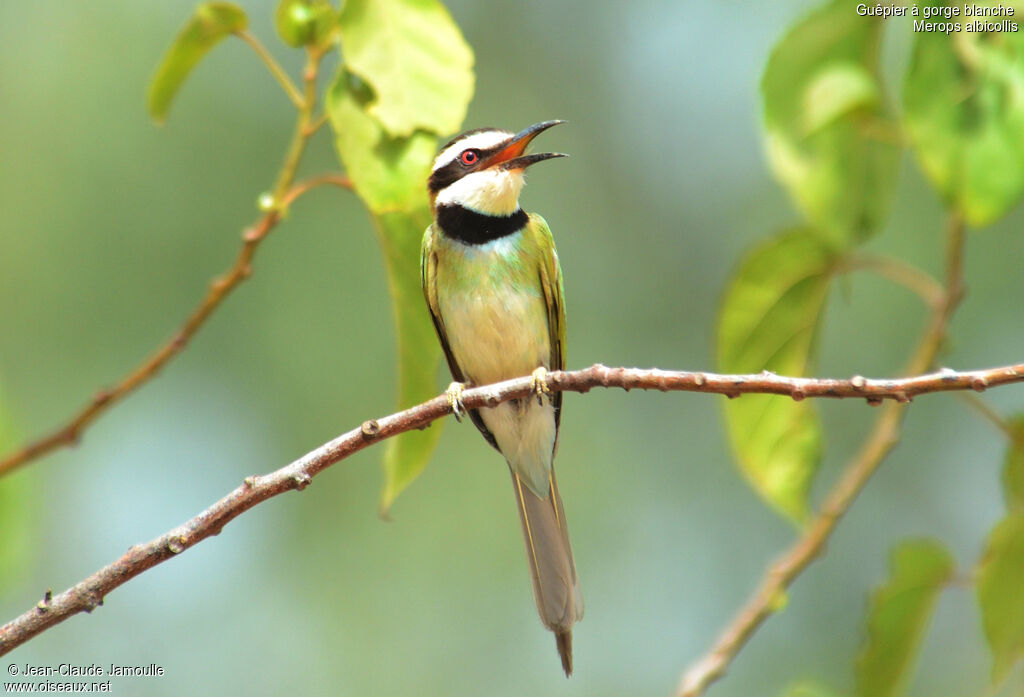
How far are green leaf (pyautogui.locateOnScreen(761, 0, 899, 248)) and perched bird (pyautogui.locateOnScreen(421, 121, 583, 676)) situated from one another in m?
0.79

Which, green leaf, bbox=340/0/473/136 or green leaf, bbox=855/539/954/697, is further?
green leaf, bbox=855/539/954/697

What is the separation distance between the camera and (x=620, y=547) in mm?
6980

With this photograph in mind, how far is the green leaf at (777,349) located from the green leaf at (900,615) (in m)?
0.37

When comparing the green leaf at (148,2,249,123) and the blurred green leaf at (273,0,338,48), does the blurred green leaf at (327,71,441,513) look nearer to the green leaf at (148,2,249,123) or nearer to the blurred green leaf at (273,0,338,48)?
the blurred green leaf at (273,0,338,48)

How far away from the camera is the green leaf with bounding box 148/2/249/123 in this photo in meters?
2.47

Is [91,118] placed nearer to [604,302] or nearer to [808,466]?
[604,302]

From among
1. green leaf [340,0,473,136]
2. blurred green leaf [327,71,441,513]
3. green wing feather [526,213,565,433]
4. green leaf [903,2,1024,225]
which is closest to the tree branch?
blurred green leaf [327,71,441,513]

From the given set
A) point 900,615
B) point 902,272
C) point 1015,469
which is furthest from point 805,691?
point 902,272

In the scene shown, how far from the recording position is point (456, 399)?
7.27 ft

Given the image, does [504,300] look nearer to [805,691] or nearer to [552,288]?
[552,288]

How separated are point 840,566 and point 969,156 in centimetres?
518

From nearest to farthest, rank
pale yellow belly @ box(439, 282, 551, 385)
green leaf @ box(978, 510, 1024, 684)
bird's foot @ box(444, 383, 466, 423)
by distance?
bird's foot @ box(444, 383, 466, 423) < green leaf @ box(978, 510, 1024, 684) < pale yellow belly @ box(439, 282, 551, 385)

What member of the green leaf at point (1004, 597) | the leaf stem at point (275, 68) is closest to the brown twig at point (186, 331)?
the leaf stem at point (275, 68)

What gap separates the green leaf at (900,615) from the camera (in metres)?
2.70
